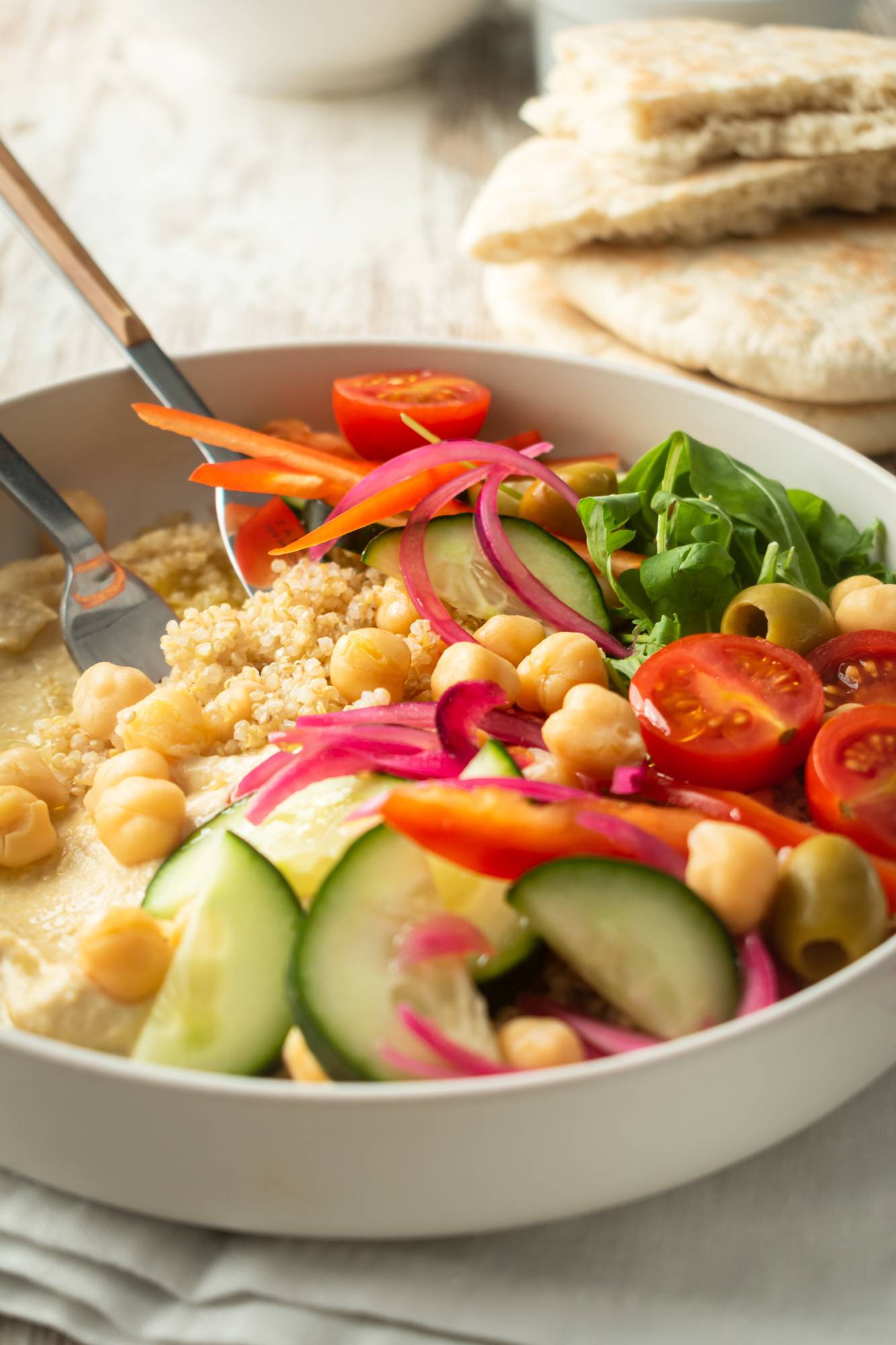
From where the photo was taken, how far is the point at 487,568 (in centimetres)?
230

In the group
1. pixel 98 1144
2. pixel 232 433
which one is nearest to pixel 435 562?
pixel 232 433

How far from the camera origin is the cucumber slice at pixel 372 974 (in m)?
1.44

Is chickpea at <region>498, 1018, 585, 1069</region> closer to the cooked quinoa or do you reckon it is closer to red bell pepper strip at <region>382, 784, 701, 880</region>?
red bell pepper strip at <region>382, 784, 701, 880</region>

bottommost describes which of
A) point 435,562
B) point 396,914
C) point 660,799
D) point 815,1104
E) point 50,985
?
point 815,1104

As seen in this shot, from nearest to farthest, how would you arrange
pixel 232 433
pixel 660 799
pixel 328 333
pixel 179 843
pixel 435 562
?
pixel 660 799 < pixel 179 843 < pixel 435 562 < pixel 232 433 < pixel 328 333

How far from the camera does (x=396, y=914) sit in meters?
1.53

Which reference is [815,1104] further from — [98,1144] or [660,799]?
[98,1144]

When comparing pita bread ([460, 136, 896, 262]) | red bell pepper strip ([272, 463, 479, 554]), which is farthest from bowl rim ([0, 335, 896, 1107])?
pita bread ([460, 136, 896, 262])

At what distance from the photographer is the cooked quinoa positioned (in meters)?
2.13

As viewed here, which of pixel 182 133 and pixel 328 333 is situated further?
pixel 182 133

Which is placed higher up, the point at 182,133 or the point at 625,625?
the point at 182,133

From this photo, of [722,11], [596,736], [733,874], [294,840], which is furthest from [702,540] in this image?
[722,11]

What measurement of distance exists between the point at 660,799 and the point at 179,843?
2.43 feet

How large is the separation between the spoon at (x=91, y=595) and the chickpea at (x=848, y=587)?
126cm
